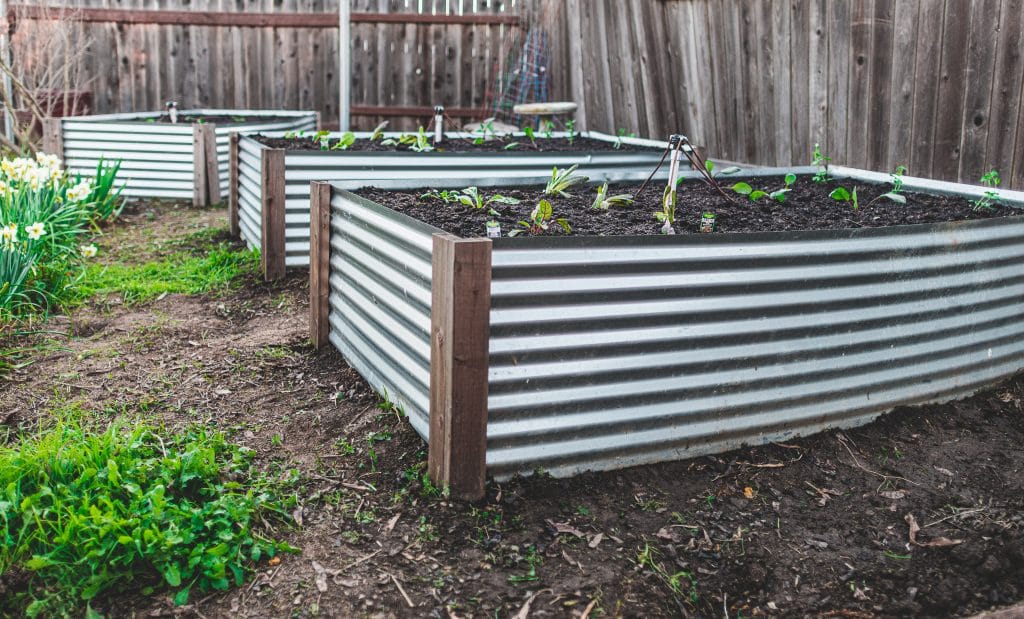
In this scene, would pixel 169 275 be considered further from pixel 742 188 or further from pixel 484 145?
pixel 742 188

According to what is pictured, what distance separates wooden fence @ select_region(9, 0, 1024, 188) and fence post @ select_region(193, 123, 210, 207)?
3.19 m

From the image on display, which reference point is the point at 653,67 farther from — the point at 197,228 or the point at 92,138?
the point at 92,138

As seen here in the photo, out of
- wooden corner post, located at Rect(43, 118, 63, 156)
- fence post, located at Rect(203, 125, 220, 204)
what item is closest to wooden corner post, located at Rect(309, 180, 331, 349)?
fence post, located at Rect(203, 125, 220, 204)

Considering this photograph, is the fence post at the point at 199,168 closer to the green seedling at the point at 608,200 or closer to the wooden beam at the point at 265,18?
the wooden beam at the point at 265,18

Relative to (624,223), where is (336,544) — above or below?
below

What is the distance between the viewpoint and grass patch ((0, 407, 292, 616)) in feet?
7.49

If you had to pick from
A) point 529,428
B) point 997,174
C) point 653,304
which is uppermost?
point 997,174

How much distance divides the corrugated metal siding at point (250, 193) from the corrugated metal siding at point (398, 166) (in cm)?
13

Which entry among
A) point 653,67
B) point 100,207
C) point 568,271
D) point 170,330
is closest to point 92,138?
point 100,207

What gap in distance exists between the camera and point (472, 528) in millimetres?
2518

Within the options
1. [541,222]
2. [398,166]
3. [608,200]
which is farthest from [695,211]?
[398,166]

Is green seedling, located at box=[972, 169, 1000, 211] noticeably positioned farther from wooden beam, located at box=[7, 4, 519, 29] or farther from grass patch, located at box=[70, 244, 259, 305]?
wooden beam, located at box=[7, 4, 519, 29]

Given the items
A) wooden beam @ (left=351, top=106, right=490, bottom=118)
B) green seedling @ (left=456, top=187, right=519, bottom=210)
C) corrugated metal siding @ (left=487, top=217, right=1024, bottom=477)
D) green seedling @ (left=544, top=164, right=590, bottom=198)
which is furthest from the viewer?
wooden beam @ (left=351, top=106, right=490, bottom=118)

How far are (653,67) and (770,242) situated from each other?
4.28m
